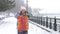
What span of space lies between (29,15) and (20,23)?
1.88ft

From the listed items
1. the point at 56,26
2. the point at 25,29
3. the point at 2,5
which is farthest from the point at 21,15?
the point at 2,5

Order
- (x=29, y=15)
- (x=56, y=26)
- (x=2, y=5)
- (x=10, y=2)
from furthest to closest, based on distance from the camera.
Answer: (x=10, y=2) → (x=2, y=5) → (x=56, y=26) → (x=29, y=15)

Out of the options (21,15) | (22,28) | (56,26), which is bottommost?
(56,26)

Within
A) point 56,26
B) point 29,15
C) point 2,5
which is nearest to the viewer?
point 29,15

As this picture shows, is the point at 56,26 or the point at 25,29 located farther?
the point at 56,26

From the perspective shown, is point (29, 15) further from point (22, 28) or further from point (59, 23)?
point (59, 23)

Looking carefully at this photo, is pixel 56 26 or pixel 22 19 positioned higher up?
pixel 22 19

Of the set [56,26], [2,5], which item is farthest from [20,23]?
[2,5]

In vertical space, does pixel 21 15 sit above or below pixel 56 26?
above

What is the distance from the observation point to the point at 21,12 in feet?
28.8

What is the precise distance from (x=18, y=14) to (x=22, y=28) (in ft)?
2.24

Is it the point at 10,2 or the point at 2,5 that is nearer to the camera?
the point at 2,5

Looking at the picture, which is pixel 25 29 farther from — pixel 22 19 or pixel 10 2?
pixel 10 2

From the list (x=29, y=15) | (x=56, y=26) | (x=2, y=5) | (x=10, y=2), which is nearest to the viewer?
(x=29, y=15)
